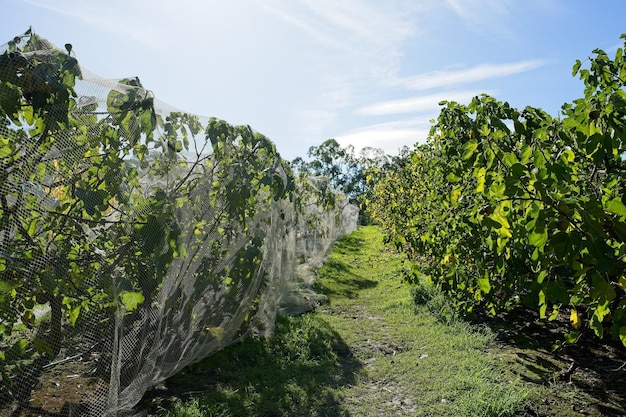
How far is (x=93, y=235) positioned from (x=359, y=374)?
254cm

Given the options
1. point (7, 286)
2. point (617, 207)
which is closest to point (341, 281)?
point (7, 286)

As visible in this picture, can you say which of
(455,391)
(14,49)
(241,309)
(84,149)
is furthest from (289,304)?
(14,49)

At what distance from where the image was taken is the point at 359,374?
4094mm

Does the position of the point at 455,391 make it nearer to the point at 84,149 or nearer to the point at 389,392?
the point at 389,392

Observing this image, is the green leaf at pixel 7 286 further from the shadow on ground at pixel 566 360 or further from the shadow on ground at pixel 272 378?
the shadow on ground at pixel 566 360

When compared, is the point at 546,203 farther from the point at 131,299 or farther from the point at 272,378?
the point at 272,378

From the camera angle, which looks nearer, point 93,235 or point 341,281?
point 93,235

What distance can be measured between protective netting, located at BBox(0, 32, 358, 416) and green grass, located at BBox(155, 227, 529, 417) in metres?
0.47

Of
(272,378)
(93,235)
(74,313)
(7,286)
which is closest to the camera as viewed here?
(7,286)

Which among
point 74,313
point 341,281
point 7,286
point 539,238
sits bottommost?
point 341,281

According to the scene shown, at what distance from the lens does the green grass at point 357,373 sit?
331 centimetres

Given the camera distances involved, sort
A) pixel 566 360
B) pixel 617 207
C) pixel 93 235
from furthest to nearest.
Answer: pixel 566 360 < pixel 93 235 < pixel 617 207

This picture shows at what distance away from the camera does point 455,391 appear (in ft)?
11.4

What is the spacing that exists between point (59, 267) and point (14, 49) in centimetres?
110
